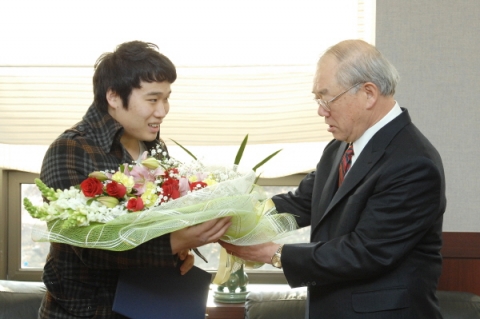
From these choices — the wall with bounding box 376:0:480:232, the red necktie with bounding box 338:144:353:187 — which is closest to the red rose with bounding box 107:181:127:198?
the red necktie with bounding box 338:144:353:187

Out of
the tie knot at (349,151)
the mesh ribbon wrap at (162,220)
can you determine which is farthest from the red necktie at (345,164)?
the mesh ribbon wrap at (162,220)

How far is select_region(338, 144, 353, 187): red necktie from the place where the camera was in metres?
2.32

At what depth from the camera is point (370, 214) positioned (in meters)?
2.09

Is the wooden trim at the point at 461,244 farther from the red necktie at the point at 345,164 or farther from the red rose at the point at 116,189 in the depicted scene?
the red rose at the point at 116,189

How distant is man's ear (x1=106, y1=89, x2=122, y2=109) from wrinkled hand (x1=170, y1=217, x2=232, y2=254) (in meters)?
0.46

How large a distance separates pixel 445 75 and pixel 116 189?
1879 mm

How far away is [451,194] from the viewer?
320cm

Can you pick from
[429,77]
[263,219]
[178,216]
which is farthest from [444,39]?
[178,216]

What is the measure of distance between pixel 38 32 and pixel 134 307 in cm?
186

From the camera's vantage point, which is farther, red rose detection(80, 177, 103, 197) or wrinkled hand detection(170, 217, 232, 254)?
wrinkled hand detection(170, 217, 232, 254)

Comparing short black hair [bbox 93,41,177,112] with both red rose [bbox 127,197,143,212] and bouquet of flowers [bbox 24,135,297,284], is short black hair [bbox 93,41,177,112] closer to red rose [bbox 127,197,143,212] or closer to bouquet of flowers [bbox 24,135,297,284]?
bouquet of flowers [bbox 24,135,297,284]

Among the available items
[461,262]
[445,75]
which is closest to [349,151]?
[445,75]

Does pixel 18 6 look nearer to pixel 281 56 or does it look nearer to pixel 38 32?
pixel 38 32

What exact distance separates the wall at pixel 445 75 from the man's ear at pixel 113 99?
1440mm
